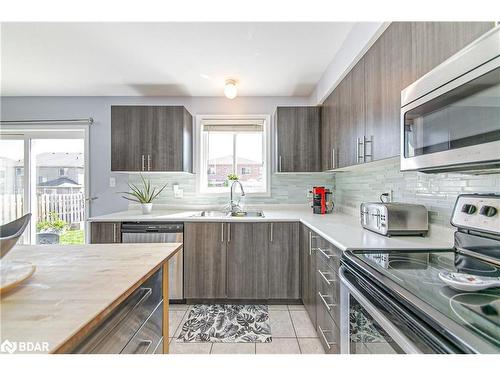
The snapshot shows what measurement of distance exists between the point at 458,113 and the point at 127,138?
9.69 ft

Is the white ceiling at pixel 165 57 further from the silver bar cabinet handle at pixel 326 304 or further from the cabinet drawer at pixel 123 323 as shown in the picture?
the silver bar cabinet handle at pixel 326 304

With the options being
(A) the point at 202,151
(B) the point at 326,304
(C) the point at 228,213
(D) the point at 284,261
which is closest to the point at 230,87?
(A) the point at 202,151

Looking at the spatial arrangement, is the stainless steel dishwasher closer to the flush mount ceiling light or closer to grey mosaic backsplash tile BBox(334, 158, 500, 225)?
the flush mount ceiling light

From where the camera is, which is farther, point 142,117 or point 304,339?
point 142,117

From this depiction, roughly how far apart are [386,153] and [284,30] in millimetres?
1241

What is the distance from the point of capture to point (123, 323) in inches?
32.5

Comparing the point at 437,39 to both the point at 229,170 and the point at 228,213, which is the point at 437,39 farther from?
the point at 229,170

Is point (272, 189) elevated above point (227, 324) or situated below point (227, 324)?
above

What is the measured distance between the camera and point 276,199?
131 inches

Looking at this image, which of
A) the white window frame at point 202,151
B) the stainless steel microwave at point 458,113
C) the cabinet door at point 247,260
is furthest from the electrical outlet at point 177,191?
the stainless steel microwave at point 458,113

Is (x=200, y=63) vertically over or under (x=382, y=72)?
over

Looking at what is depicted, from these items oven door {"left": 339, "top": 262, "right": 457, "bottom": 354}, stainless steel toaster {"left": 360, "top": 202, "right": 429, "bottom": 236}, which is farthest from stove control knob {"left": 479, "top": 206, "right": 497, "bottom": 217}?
oven door {"left": 339, "top": 262, "right": 457, "bottom": 354}

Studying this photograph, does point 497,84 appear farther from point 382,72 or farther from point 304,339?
point 304,339
